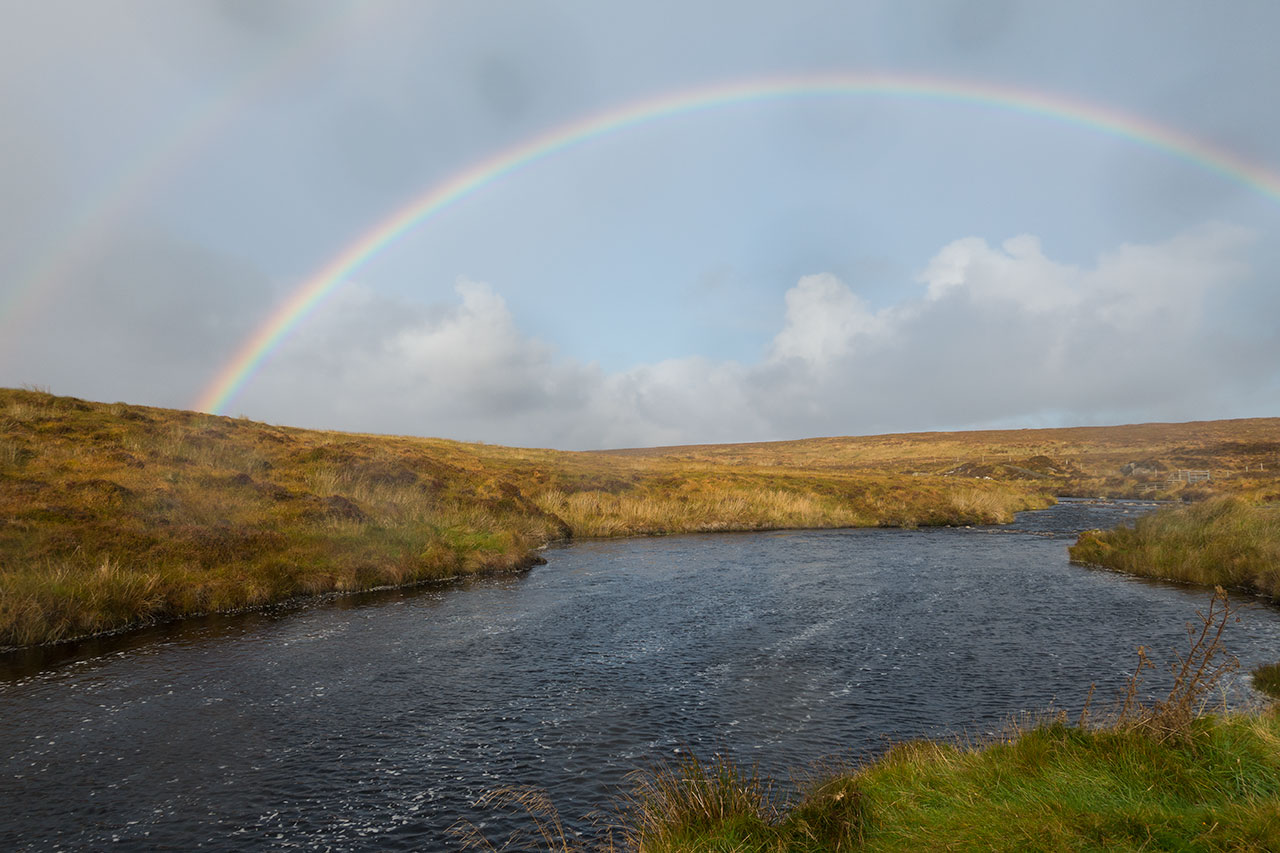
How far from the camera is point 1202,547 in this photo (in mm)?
25891

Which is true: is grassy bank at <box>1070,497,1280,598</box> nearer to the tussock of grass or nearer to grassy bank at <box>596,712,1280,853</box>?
the tussock of grass

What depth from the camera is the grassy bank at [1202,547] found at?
22734 millimetres

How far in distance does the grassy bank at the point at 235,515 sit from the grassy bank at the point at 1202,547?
20515mm

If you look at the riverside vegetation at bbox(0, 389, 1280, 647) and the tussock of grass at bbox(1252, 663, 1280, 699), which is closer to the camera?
the tussock of grass at bbox(1252, 663, 1280, 699)

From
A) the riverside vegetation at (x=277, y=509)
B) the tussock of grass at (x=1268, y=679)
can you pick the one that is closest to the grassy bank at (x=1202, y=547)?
the tussock of grass at (x=1268, y=679)

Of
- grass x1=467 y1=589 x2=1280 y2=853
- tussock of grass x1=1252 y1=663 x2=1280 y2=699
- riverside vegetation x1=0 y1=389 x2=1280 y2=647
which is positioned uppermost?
riverside vegetation x1=0 y1=389 x2=1280 y2=647

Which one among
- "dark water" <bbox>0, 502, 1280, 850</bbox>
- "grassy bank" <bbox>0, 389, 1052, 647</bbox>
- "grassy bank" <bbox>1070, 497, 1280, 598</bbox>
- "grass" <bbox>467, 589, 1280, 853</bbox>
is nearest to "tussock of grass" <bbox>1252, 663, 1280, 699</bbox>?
"dark water" <bbox>0, 502, 1280, 850</bbox>

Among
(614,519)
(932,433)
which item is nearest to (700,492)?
(614,519)

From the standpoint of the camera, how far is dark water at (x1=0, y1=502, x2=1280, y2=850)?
8.95 m

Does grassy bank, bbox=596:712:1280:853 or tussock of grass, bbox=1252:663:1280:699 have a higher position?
grassy bank, bbox=596:712:1280:853

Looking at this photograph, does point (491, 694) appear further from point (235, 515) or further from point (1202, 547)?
point (1202, 547)

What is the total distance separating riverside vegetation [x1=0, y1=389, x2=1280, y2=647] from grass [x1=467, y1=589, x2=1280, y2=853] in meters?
15.9

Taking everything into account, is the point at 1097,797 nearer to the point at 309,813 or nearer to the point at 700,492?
the point at 309,813

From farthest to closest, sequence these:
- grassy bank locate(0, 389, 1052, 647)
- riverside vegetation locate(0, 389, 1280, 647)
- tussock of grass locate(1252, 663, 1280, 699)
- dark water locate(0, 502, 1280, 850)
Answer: riverside vegetation locate(0, 389, 1280, 647) → grassy bank locate(0, 389, 1052, 647) → tussock of grass locate(1252, 663, 1280, 699) → dark water locate(0, 502, 1280, 850)
